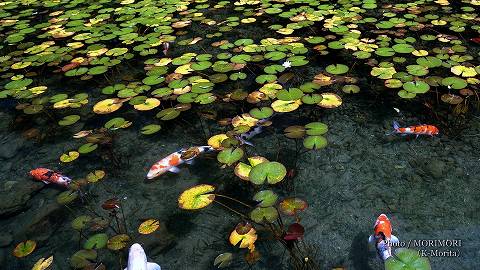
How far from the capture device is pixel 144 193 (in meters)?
2.47

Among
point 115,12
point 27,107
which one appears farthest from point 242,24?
point 27,107

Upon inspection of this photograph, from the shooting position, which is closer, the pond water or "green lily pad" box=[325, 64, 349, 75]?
the pond water

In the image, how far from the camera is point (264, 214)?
2045 millimetres

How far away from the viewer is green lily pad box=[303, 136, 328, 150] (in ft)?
8.32

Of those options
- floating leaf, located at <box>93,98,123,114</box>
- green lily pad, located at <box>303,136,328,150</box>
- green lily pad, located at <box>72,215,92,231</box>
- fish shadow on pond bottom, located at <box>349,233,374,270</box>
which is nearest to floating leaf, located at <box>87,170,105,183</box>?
green lily pad, located at <box>72,215,92,231</box>

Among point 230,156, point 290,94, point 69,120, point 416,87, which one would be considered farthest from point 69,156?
point 416,87

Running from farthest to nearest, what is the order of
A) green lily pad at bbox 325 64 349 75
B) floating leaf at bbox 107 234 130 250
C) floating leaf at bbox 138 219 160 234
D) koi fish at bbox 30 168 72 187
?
1. green lily pad at bbox 325 64 349 75
2. koi fish at bbox 30 168 72 187
3. floating leaf at bbox 138 219 160 234
4. floating leaf at bbox 107 234 130 250

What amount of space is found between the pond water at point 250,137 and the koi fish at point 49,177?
0.10 ft

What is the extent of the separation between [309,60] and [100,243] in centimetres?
270

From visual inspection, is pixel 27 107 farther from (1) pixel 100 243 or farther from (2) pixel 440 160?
(2) pixel 440 160

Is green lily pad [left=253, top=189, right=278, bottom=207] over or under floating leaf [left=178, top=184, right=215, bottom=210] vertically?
over

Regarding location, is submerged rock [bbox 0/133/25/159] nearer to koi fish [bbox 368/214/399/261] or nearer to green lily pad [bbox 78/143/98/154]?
green lily pad [bbox 78/143/98/154]

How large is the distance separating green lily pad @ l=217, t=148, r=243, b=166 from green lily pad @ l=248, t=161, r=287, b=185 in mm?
194

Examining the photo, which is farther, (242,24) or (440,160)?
(242,24)
